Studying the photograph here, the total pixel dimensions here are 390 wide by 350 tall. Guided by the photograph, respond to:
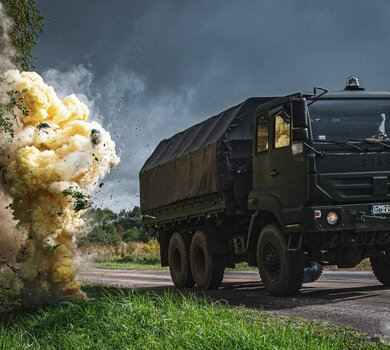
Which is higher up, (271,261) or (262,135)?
(262,135)

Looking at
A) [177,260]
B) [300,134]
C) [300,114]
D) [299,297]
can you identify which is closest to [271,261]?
[299,297]

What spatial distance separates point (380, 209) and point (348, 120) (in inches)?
56.6

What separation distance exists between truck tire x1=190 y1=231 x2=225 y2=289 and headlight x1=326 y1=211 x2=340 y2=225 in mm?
4006

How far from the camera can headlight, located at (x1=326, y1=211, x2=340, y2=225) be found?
10.1 meters

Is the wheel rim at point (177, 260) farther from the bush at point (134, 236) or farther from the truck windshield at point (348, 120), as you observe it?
the bush at point (134, 236)

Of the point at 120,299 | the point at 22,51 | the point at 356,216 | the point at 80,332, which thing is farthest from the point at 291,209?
the point at 22,51

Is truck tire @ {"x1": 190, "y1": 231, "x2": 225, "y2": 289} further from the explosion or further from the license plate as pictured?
the license plate

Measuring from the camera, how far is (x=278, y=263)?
1091 cm

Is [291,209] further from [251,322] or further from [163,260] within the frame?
[163,260]

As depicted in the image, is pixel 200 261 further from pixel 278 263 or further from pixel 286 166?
pixel 286 166

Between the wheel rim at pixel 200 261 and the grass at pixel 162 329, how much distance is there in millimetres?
4393

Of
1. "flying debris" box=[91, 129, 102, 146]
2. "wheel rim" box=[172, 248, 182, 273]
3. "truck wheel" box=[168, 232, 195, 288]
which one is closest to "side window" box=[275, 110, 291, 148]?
"flying debris" box=[91, 129, 102, 146]

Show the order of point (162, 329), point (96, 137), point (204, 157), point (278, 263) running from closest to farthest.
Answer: point (162, 329), point (96, 137), point (278, 263), point (204, 157)

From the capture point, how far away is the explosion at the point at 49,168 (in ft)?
33.2
